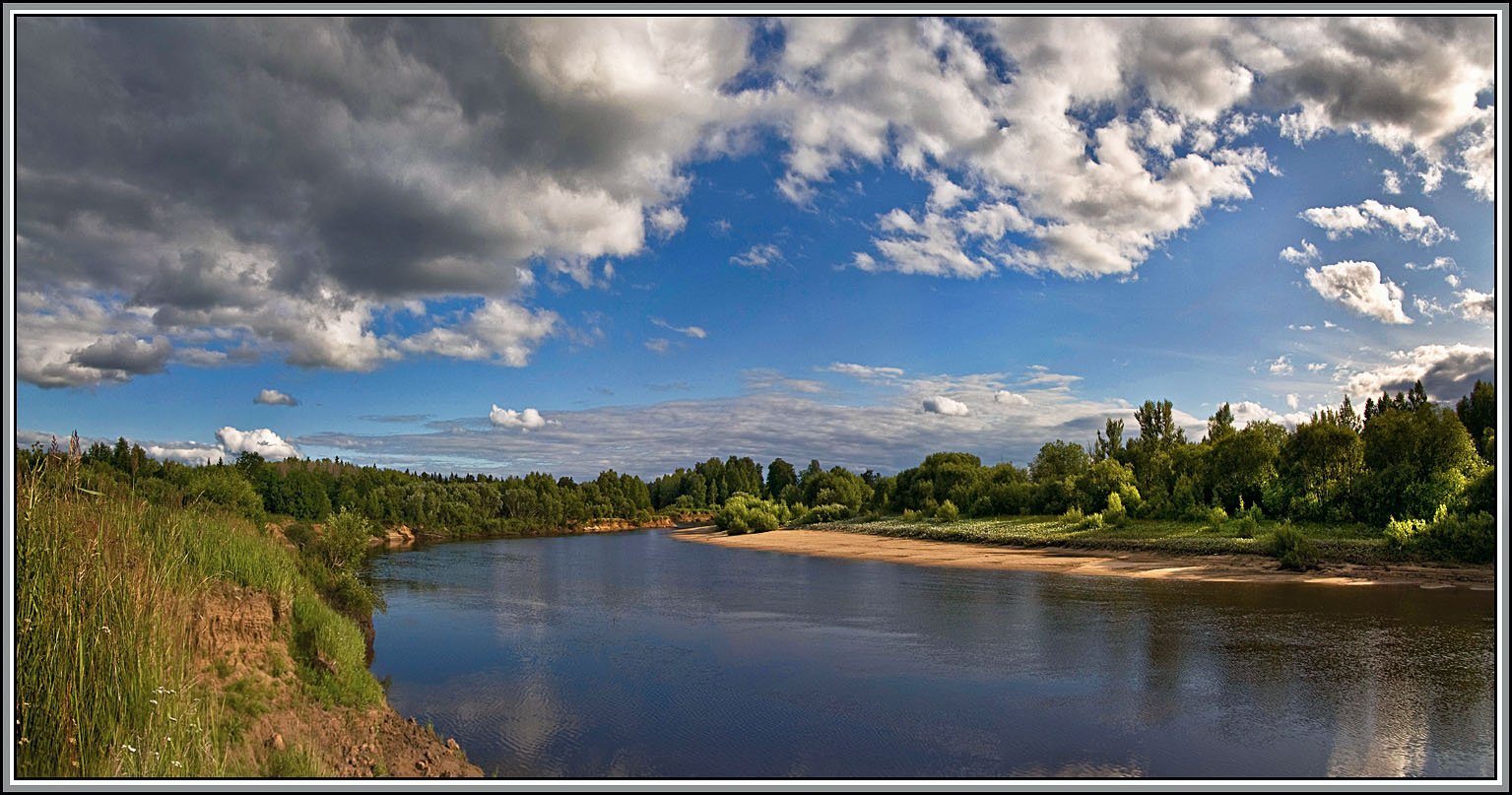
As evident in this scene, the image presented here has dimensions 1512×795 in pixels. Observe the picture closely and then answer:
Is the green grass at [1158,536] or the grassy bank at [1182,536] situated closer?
the grassy bank at [1182,536]

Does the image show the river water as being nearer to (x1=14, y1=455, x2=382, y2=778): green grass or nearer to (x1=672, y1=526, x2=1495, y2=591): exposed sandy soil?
(x1=672, y1=526, x2=1495, y2=591): exposed sandy soil

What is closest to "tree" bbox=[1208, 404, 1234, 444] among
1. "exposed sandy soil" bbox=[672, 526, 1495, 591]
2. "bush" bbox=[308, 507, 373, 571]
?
"exposed sandy soil" bbox=[672, 526, 1495, 591]

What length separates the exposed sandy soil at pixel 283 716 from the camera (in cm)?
953

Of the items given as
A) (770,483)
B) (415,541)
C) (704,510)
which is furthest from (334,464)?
(770,483)

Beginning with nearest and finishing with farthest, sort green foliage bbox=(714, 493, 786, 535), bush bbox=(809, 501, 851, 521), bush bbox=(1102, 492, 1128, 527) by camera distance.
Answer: bush bbox=(1102, 492, 1128, 527) → green foliage bbox=(714, 493, 786, 535) → bush bbox=(809, 501, 851, 521)

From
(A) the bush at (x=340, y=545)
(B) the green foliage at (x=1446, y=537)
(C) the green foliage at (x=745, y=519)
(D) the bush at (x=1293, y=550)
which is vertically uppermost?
(A) the bush at (x=340, y=545)

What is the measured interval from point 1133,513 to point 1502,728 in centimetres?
5137

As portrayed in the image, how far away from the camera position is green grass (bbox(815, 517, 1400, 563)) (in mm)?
35844

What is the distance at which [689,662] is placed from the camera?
1978 centimetres

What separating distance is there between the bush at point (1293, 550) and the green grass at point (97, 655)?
135 ft

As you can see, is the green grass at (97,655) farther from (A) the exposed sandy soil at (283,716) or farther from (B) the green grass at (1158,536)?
(B) the green grass at (1158,536)

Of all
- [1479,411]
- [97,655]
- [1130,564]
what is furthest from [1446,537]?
[97,655]

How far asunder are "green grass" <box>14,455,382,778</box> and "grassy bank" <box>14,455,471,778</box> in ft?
0.04

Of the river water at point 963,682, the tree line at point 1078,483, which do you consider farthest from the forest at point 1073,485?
the river water at point 963,682
